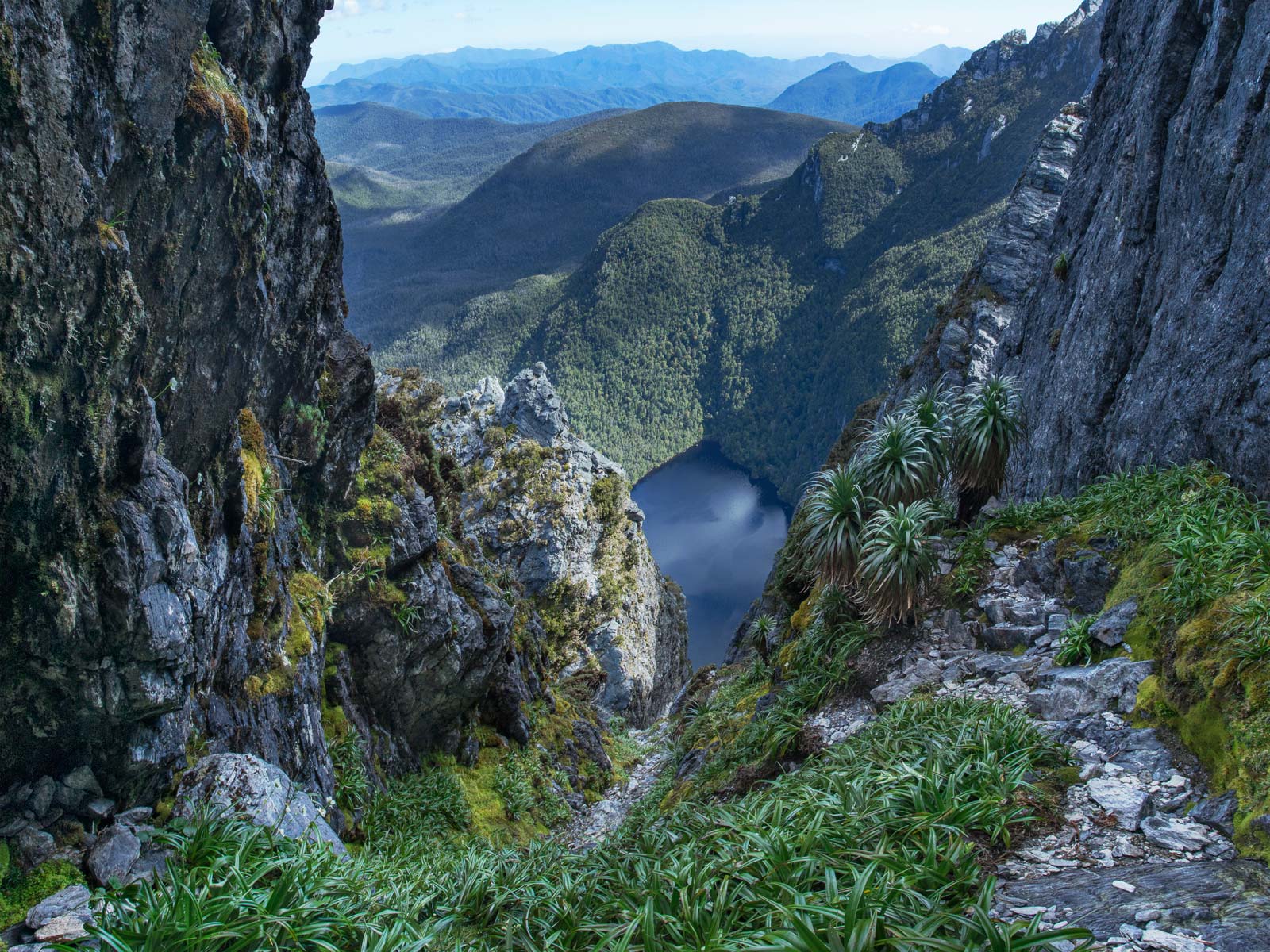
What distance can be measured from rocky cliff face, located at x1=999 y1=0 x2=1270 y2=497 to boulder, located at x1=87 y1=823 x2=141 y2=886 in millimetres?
13181

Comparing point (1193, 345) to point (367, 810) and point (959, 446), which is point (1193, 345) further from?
point (367, 810)

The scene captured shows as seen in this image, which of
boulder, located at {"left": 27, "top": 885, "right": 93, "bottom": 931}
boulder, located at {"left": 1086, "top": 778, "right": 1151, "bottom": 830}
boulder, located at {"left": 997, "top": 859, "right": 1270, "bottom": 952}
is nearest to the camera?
boulder, located at {"left": 997, "top": 859, "right": 1270, "bottom": 952}

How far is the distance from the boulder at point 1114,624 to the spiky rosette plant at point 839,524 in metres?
3.26

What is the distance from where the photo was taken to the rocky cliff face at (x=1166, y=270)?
10945 mm

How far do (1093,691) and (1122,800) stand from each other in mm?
1761

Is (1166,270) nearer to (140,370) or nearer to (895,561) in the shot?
(895,561)

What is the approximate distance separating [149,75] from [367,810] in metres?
11.5

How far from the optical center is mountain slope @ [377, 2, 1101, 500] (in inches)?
5404

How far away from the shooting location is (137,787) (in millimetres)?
7180

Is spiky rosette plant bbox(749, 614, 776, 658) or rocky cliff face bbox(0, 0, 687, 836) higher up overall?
rocky cliff face bbox(0, 0, 687, 836)

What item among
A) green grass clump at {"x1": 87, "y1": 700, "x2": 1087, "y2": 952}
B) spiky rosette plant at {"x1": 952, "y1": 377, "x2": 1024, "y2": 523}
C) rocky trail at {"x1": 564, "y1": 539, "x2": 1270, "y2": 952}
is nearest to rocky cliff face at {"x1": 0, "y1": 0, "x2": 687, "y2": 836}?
green grass clump at {"x1": 87, "y1": 700, "x2": 1087, "y2": 952}

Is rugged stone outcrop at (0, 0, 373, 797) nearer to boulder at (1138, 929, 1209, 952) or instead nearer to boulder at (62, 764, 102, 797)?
boulder at (62, 764, 102, 797)

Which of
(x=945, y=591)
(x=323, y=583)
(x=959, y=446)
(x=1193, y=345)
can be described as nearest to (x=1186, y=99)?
(x=1193, y=345)

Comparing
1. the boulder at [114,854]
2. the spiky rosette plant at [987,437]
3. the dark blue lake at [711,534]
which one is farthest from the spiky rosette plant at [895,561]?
the dark blue lake at [711,534]
